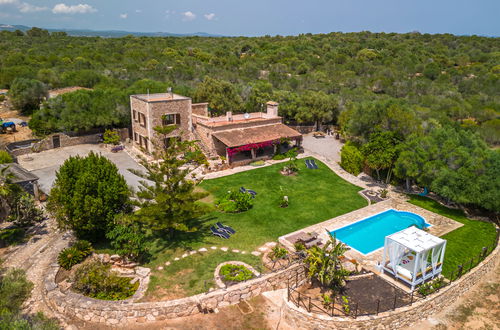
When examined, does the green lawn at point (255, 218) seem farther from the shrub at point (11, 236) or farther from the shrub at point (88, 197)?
the shrub at point (11, 236)

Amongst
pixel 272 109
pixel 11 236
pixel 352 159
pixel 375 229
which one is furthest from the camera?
pixel 272 109

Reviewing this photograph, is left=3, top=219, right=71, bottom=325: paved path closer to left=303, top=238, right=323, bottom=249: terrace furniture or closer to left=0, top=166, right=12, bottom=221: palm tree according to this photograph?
left=0, top=166, right=12, bottom=221: palm tree

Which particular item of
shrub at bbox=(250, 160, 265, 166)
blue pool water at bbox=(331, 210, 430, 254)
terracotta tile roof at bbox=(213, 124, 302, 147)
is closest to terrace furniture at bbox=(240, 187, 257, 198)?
terracotta tile roof at bbox=(213, 124, 302, 147)

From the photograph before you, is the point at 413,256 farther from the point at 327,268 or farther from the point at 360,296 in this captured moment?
the point at 327,268

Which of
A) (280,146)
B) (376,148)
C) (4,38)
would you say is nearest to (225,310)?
(376,148)

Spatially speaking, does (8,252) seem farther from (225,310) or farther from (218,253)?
(225,310)

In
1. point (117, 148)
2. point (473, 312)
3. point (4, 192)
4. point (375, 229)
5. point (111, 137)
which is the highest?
point (4, 192)

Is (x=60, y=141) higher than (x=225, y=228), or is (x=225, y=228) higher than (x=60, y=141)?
(x=60, y=141)

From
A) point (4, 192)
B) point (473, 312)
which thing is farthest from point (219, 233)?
point (473, 312)
